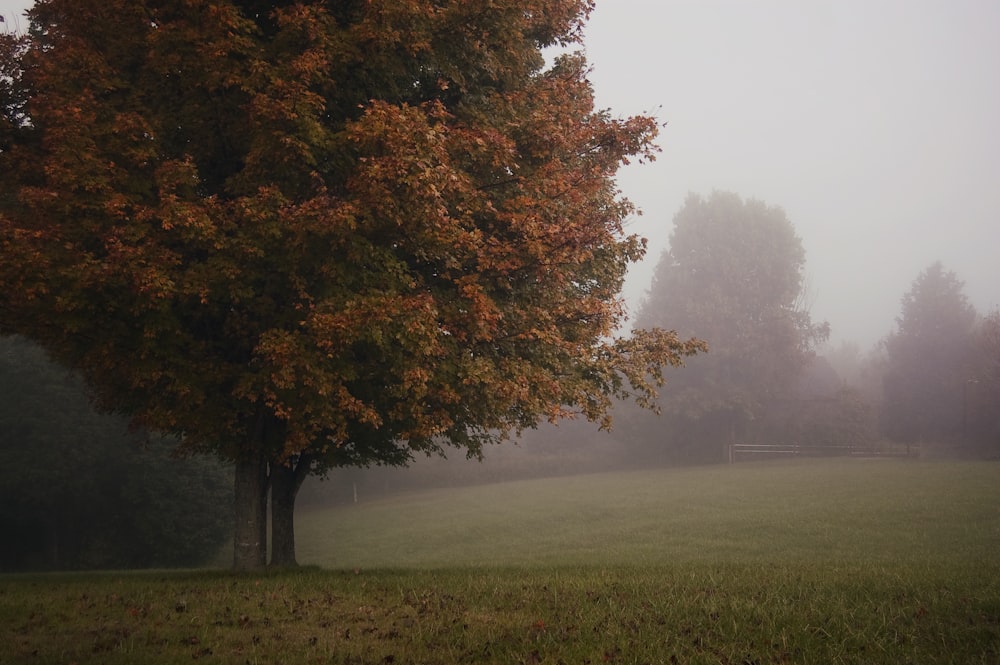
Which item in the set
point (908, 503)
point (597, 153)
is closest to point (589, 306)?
point (597, 153)

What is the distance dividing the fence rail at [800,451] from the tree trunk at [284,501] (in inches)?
2000

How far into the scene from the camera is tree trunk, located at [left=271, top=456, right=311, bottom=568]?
14.9 m

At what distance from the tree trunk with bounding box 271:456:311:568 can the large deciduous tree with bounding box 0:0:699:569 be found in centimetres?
96

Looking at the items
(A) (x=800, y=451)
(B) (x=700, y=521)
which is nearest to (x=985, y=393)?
(A) (x=800, y=451)

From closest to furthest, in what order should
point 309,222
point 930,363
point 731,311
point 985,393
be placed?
point 309,222, point 985,393, point 930,363, point 731,311

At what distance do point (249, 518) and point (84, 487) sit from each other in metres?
21.4

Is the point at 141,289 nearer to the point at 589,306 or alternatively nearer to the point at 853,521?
the point at 589,306

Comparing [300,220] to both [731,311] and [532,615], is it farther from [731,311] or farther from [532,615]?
[731,311]

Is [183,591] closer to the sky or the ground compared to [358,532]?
closer to the sky

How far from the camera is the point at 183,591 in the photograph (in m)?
11.1

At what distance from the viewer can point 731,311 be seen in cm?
6141

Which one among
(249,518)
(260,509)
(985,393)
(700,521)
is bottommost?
(700,521)

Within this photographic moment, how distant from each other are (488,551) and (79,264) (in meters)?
22.5

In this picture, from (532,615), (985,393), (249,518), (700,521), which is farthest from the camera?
(985,393)
